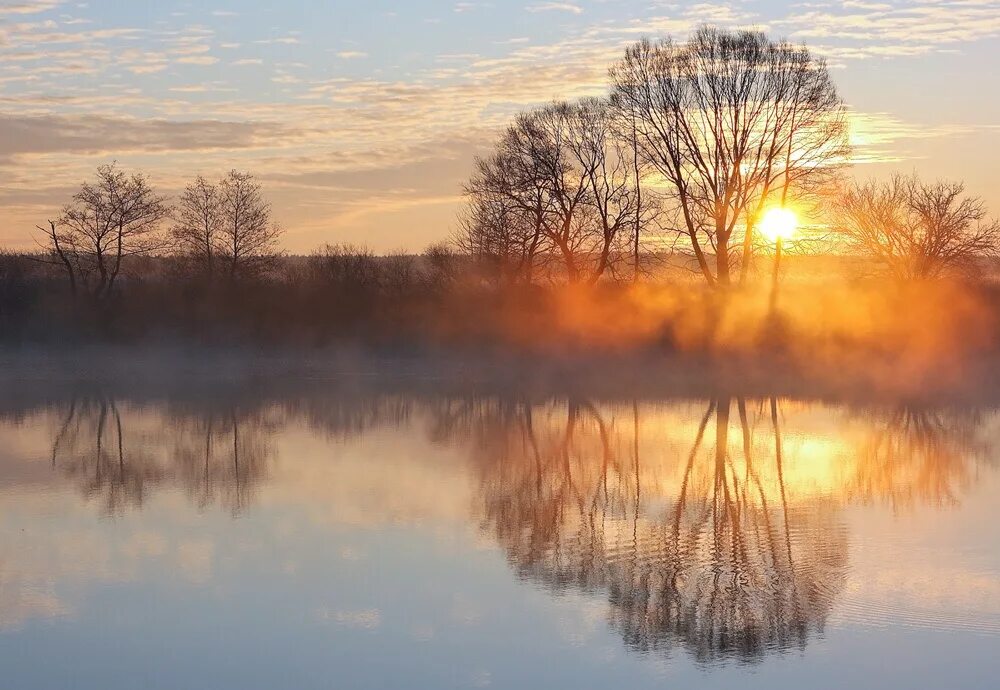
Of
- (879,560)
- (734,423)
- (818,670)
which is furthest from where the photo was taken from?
(734,423)

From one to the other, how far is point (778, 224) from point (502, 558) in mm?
28016

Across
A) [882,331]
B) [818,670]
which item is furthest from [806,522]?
[882,331]

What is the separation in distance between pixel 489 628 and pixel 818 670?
7.97 ft

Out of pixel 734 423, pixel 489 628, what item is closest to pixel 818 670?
pixel 489 628

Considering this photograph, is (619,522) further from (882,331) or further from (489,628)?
(882,331)

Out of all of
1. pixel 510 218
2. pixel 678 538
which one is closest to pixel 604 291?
pixel 510 218

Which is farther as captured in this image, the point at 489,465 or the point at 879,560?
the point at 489,465

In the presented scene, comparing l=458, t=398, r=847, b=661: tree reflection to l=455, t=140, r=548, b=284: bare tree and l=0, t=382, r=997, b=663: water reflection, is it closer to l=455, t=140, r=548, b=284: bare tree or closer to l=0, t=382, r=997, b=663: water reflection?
l=0, t=382, r=997, b=663: water reflection

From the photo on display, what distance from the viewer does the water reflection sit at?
10.3 m


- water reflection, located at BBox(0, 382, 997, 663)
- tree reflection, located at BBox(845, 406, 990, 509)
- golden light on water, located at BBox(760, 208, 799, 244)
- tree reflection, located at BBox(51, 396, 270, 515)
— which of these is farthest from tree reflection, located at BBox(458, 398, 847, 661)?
golden light on water, located at BBox(760, 208, 799, 244)

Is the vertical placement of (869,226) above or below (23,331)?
above

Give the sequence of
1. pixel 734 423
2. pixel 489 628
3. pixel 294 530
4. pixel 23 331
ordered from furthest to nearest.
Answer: pixel 23 331
pixel 734 423
pixel 294 530
pixel 489 628

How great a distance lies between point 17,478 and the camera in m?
16.6

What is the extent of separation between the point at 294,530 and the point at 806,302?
26698 millimetres
